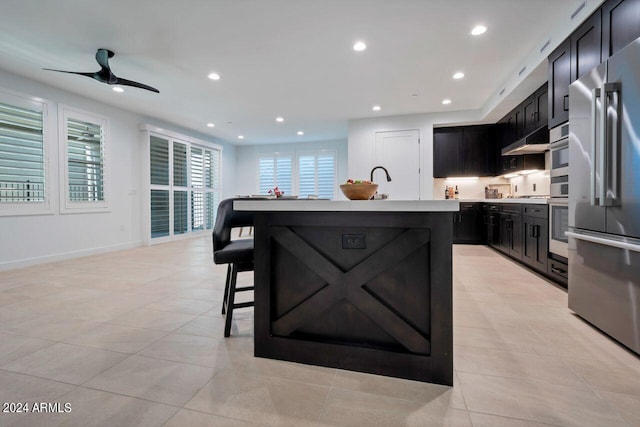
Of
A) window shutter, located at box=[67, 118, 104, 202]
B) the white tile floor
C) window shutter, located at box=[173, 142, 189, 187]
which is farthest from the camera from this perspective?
window shutter, located at box=[173, 142, 189, 187]

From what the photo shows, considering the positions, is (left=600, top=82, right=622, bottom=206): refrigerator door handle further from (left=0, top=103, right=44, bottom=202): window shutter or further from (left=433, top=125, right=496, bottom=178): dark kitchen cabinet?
(left=0, top=103, right=44, bottom=202): window shutter

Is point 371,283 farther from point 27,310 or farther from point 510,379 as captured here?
point 27,310

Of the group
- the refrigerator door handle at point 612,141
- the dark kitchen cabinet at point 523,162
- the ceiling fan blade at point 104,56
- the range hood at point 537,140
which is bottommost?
the refrigerator door handle at point 612,141

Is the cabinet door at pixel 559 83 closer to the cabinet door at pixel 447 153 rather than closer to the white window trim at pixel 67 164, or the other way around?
the cabinet door at pixel 447 153

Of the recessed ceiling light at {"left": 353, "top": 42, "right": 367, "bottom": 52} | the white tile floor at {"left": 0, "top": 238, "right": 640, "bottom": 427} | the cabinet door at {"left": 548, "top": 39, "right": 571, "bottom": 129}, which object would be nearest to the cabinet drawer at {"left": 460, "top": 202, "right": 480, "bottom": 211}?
the cabinet door at {"left": 548, "top": 39, "right": 571, "bottom": 129}

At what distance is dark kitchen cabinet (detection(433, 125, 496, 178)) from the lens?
5.88 metres

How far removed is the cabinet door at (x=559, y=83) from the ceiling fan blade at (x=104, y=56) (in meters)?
4.97

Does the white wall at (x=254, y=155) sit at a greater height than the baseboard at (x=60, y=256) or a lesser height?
greater

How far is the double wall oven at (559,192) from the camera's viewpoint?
2.83 metres

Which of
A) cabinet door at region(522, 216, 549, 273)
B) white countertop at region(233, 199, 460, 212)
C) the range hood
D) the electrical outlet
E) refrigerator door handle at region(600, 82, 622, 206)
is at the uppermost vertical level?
the range hood

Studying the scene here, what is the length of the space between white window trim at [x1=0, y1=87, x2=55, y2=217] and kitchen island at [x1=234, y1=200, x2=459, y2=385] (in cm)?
453

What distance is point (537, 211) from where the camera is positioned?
11.2 ft

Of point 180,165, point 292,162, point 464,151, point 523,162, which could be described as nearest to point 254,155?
point 292,162

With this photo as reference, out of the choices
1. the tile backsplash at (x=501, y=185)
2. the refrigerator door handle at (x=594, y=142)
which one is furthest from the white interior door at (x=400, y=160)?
the refrigerator door handle at (x=594, y=142)
